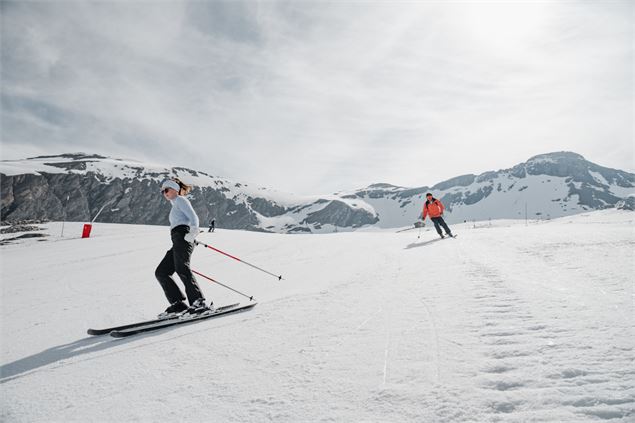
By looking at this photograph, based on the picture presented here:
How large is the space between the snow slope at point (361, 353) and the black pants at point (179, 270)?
62cm

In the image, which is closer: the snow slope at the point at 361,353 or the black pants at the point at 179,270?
the snow slope at the point at 361,353

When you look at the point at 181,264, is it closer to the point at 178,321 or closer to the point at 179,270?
the point at 179,270

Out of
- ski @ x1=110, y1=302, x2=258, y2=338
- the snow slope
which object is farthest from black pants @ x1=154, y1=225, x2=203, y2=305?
the snow slope

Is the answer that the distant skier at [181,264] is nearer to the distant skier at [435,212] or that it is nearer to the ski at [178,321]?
the ski at [178,321]

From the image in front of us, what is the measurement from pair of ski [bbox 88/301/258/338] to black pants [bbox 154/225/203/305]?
0.39 metres

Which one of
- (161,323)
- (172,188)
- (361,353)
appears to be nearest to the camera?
(361,353)

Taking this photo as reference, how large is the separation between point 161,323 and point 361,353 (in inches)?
119

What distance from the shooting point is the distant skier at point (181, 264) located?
5.20m

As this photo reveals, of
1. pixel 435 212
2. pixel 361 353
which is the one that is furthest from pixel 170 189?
pixel 435 212

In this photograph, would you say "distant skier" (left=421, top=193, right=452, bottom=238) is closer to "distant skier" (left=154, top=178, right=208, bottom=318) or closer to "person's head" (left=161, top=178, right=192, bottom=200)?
"person's head" (left=161, top=178, right=192, bottom=200)

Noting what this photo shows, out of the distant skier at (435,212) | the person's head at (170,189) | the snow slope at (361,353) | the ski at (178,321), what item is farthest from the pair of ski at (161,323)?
the distant skier at (435,212)

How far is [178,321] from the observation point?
4.70 metres

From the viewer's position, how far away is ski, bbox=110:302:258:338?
416cm

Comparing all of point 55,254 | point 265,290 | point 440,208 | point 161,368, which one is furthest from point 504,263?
point 55,254
